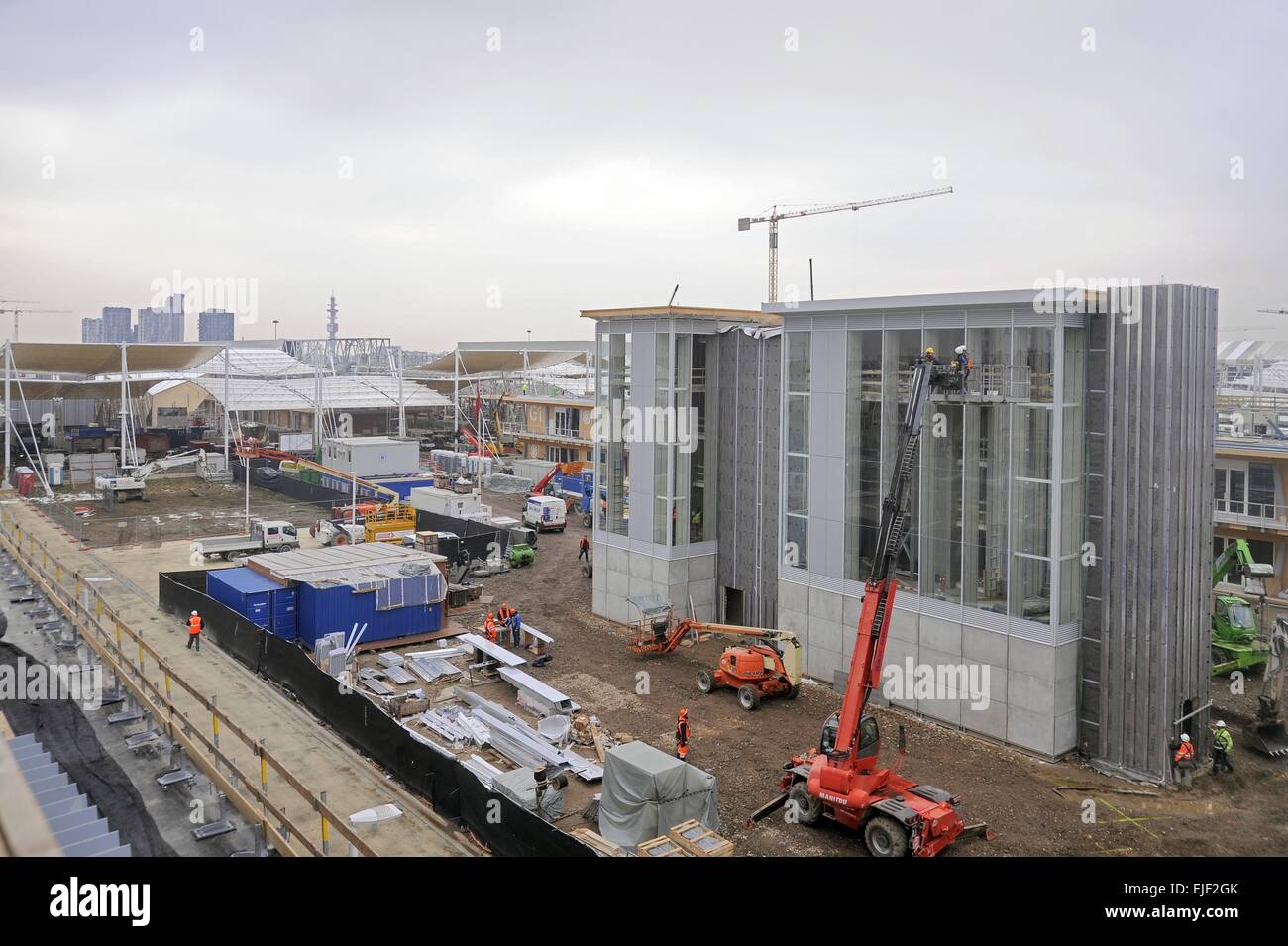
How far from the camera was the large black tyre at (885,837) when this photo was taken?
15.6 m

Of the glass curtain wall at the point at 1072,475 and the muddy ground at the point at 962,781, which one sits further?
the glass curtain wall at the point at 1072,475

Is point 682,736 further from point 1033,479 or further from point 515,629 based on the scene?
point 515,629

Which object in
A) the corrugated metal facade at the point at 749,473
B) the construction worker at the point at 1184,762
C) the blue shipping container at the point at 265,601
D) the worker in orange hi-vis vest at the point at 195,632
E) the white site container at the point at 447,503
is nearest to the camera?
the construction worker at the point at 1184,762

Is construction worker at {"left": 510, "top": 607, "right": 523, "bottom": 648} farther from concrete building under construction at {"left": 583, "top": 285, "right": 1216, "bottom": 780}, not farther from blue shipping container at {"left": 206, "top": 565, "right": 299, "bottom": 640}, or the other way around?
concrete building under construction at {"left": 583, "top": 285, "right": 1216, "bottom": 780}

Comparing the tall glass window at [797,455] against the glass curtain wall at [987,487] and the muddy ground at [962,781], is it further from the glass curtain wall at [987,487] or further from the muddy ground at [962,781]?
the glass curtain wall at [987,487]

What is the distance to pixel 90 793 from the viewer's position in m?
17.6

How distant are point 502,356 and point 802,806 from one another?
83.6 meters

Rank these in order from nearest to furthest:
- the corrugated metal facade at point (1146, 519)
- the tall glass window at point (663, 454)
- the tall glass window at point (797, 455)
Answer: the corrugated metal facade at point (1146, 519) → the tall glass window at point (797, 455) → the tall glass window at point (663, 454)

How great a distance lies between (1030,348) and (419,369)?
92203 mm

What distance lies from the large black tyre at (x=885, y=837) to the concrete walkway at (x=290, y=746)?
21.8 ft

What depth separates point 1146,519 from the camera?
19953 mm

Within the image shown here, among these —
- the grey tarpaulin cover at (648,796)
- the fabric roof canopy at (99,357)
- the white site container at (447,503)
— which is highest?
the fabric roof canopy at (99,357)

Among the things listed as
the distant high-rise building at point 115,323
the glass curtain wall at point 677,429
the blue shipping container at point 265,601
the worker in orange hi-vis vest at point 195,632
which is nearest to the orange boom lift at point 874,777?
the glass curtain wall at point 677,429

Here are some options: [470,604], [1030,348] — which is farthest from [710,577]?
[1030,348]
